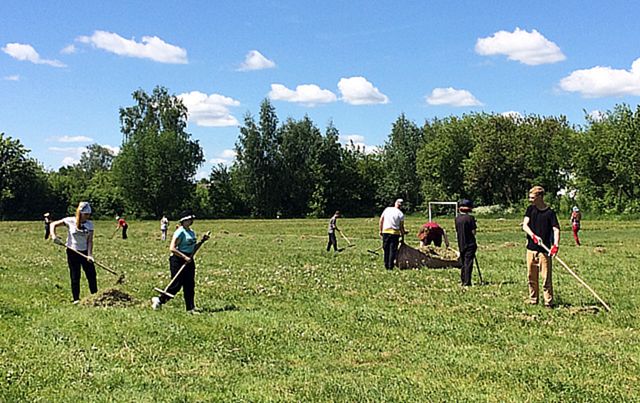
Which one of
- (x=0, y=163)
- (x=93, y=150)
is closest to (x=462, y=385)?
(x=0, y=163)

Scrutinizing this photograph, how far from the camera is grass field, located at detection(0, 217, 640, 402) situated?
7.96 m

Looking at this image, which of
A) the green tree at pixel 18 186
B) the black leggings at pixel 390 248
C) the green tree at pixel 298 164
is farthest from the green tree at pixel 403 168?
the black leggings at pixel 390 248

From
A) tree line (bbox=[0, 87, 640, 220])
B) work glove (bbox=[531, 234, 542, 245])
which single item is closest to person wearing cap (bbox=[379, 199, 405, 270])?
work glove (bbox=[531, 234, 542, 245])

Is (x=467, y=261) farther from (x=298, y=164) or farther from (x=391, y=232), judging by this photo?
(x=298, y=164)

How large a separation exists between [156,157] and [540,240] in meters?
90.6

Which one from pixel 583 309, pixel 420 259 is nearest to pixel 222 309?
pixel 583 309

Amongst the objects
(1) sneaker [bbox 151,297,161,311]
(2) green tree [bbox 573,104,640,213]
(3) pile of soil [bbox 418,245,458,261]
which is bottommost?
(1) sneaker [bbox 151,297,161,311]

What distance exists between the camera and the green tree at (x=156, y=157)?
333 feet

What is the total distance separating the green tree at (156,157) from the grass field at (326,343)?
84347 millimetres

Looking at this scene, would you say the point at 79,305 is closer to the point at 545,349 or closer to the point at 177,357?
the point at 177,357

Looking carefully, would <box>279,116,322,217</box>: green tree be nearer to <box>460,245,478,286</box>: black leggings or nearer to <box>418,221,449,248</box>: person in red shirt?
<box>418,221,449,248</box>: person in red shirt

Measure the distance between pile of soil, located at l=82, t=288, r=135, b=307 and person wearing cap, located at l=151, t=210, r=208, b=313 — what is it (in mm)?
700

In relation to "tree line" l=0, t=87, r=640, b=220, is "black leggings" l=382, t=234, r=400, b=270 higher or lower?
lower

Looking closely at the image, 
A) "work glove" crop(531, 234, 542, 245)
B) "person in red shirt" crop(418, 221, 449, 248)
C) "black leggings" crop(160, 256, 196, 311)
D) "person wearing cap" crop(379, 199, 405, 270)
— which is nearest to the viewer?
"black leggings" crop(160, 256, 196, 311)
